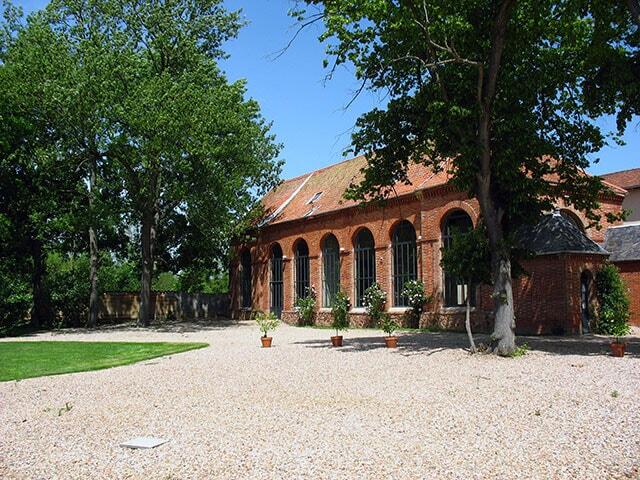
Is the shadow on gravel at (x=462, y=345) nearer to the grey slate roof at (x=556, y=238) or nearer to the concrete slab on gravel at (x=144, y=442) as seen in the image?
the grey slate roof at (x=556, y=238)

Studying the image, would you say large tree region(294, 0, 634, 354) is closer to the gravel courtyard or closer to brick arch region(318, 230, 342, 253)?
the gravel courtyard

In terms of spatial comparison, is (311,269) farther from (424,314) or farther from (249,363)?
(249,363)

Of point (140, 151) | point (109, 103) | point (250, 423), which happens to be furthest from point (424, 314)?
point (250, 423)

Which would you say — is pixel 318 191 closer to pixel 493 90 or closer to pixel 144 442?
pixel 493 90

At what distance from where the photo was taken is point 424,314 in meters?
23.6

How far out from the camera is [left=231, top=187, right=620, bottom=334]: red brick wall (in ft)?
65.0

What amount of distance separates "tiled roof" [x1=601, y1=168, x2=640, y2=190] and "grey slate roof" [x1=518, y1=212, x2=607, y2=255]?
43.8 feet

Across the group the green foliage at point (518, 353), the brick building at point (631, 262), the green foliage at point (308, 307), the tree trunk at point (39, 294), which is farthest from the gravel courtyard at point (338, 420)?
the tree trunk at point (39, 294)

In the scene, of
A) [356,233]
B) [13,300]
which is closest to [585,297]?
[356,233]

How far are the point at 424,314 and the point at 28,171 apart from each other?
18.6 m

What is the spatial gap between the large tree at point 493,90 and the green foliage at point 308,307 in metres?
15.6

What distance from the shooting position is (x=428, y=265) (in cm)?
2378

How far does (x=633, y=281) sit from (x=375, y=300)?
10.2 meters

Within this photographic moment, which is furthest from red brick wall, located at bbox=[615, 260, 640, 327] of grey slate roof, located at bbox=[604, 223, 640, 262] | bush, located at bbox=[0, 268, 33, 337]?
bush, located at bbox=[0, 268, 33, 337]
